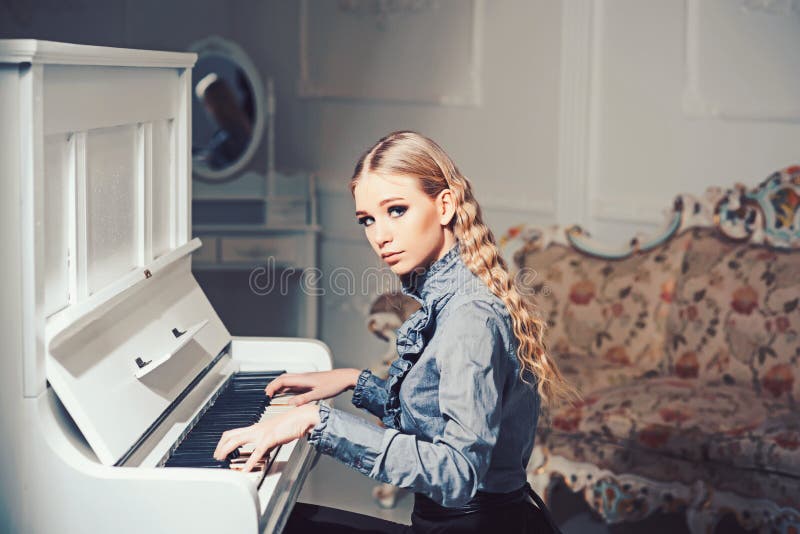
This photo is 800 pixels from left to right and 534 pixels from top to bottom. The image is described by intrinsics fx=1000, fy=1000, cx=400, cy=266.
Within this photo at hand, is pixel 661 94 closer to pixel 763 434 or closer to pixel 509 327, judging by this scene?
pixel 763 434

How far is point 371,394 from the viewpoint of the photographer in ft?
6.85

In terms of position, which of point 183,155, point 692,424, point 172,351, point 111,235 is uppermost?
point 183,155

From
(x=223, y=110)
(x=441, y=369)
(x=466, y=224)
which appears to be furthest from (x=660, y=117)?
(x=441, y=369)

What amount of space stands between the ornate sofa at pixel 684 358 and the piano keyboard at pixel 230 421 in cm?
145

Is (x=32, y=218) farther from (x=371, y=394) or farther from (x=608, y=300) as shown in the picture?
(x=608, y=300)

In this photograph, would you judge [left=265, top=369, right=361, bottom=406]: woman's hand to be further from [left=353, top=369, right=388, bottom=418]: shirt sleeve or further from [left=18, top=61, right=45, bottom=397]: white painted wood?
[left=18, top=61, right=45, bottom=397]: white painted wood

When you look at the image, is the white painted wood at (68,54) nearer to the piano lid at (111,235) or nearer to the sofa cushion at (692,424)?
the piano lid at (111,235)

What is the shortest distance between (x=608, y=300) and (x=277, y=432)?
2562mm

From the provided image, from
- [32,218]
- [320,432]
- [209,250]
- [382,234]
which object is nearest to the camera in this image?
[32,218]

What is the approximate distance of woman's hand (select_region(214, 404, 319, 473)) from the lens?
5.36ft

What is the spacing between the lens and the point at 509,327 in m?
1.66

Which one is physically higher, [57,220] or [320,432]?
[57,220]

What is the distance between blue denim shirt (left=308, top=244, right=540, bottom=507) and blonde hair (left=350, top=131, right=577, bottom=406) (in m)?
0.02

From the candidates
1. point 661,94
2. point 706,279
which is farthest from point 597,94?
point 706,279
